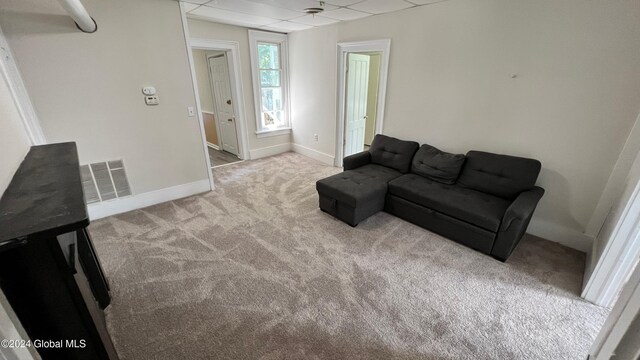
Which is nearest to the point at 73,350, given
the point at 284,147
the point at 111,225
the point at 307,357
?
the point at 307,357

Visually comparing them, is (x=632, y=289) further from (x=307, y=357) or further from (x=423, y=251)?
(x=423, y=251)

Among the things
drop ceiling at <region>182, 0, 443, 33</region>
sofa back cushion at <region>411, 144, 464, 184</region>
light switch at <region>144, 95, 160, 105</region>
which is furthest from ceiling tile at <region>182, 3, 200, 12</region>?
sofa back cushion at <region>411, 144, 464, 184</region>

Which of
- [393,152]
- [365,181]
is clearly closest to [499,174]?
[393,152]

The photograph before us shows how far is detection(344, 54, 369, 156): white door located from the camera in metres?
4.36

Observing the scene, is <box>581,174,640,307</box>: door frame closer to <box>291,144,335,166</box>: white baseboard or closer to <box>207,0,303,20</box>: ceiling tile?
<box>291,144,335,166</box>: white baseboard

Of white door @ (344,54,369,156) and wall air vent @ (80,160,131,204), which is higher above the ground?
white door @ (344,54,369,156)

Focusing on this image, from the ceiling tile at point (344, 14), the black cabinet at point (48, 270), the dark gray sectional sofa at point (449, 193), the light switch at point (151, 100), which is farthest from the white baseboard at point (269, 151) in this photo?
the black cabinet at point (48, 270)

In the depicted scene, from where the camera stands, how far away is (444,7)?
2926mm

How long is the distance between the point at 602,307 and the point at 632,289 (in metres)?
2.07

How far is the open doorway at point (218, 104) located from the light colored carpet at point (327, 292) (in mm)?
2542

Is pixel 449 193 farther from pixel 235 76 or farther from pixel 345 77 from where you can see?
pixel 235 76

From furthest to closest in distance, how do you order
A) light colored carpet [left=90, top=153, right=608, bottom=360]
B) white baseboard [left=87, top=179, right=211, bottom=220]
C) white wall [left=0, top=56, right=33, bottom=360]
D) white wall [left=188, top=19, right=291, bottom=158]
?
white wall [left=188, top=19, right=291, bottom=158]
white baseboard [left=87, top=179, right=211, bottom=220]
light colored carpet [left=90, top=153, right=608, bottom=360]
white wall [left=0, top=56, right=33, bottom=360]

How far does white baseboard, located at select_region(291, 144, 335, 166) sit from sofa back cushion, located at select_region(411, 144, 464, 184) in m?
1.94

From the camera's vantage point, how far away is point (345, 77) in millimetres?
4281
